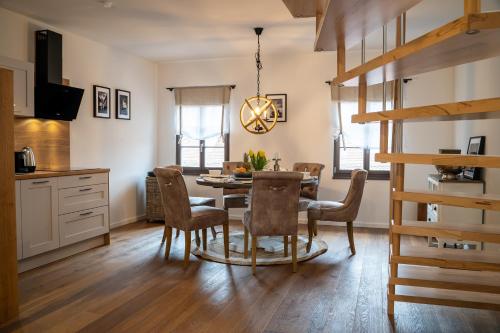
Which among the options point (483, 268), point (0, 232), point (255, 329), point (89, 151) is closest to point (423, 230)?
point (483, 268)

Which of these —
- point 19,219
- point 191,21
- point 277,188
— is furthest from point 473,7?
point 19,219

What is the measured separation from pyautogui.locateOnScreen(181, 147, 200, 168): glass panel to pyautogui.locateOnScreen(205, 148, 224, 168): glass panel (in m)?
0.17

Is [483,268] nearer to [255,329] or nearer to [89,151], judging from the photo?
[255,329]

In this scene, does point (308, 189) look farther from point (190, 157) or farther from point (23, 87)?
point (23, 87)

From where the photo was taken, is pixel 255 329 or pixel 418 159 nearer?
pixel 418 159

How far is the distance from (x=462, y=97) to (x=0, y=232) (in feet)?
16.5

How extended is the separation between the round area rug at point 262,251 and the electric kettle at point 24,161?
1.86 m

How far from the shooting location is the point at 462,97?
4957mm

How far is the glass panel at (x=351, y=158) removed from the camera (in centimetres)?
589

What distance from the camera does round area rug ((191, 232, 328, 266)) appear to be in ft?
13.1

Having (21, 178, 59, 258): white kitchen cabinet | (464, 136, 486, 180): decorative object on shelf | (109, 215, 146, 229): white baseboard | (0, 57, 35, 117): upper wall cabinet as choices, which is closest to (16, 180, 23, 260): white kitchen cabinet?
(21, 178, 59, 258): white kitchen cabinet

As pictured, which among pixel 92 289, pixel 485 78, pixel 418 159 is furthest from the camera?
pixel 485 78

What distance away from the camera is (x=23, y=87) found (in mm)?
3986

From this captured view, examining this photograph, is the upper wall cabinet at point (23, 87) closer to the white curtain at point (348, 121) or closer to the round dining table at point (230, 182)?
the round dining table at point (230, 182)
